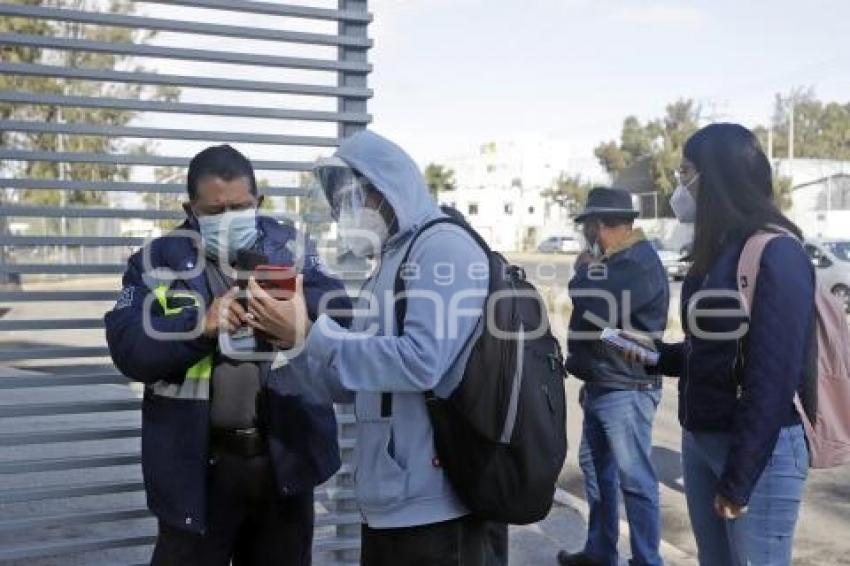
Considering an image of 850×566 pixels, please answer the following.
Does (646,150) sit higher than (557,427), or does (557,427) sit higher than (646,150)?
(646,150)

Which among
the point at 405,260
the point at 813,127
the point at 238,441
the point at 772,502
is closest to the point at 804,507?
the point at 772,502

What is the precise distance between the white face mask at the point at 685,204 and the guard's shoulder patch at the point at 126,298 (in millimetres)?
1872

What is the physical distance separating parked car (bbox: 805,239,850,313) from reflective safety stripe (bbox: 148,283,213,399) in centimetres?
1839

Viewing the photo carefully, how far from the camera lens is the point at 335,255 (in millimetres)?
4012

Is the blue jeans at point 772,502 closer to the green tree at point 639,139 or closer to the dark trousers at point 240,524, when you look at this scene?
the dark trousers at point 240,524

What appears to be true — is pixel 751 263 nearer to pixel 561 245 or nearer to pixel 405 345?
pixel 405 345

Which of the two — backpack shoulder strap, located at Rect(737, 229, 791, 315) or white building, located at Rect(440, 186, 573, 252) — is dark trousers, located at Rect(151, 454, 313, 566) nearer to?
backpack shoulder strap, located at Rect(737, 229, 791, 315)

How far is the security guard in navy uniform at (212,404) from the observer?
2.76 m

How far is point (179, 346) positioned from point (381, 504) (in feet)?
2.57

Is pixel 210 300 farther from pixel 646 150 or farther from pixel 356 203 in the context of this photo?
pixel 646 150

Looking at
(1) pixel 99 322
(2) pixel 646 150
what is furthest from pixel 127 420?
(2) pixel 646 150

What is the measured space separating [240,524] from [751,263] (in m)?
1.83


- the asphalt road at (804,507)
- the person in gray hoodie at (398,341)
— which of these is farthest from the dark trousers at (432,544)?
the asphalt road at (804,507)

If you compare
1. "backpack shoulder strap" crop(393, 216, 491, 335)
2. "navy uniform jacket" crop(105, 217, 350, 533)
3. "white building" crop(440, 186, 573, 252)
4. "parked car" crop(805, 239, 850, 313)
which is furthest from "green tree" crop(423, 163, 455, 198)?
"backpack shoulder strap" crop(393, 216, 491, 335)
